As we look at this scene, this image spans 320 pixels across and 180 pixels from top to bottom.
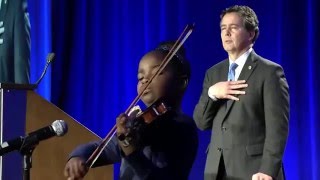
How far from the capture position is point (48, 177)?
229cm

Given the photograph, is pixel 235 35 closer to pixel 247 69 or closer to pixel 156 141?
pixel 247 69

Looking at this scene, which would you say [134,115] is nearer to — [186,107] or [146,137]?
[146,137]

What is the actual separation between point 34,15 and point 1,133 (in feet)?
6.28

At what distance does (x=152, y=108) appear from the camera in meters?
1.78

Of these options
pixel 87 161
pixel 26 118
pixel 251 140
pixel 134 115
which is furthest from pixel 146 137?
pixel 26 118

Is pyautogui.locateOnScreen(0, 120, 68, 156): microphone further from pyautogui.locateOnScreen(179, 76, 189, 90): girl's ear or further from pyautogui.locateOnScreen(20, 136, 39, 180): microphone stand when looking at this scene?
pyautogui.locateOnScreen(179, 76, 189, 90): girl's ear

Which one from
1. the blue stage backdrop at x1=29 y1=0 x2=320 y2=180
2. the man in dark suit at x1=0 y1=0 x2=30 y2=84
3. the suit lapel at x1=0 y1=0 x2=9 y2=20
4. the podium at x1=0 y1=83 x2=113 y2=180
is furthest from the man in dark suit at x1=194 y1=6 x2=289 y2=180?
the suit lapel at x1=0 y1=0 x2=9 y2=20

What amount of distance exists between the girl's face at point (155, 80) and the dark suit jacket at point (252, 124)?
0.12m

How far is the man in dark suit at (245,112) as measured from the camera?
1713mm

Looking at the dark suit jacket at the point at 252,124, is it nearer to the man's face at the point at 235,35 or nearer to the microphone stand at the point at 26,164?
the man's face at the point at 235,35

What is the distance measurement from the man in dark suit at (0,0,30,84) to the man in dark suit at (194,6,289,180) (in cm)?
199

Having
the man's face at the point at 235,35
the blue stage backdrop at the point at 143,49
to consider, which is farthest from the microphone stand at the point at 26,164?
the blue stage backdrop at the point at 143,49

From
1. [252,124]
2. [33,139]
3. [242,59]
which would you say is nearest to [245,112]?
[252,124]

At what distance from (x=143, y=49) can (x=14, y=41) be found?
0.84 m
